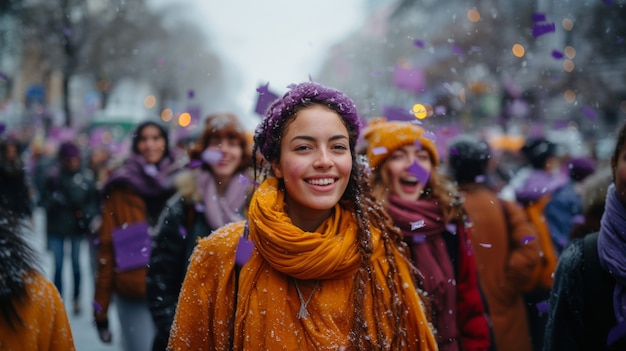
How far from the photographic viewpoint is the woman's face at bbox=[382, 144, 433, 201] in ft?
9.65

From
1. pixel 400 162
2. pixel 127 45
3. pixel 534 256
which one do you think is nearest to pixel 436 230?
pixel 400 162

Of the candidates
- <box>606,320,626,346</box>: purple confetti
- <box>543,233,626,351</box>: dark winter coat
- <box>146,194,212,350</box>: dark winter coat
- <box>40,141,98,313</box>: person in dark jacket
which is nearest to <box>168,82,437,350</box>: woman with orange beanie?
<box>543,233,626,351</box>: dark winter coat

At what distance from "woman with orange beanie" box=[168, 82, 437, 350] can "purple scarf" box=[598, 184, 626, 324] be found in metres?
0.81

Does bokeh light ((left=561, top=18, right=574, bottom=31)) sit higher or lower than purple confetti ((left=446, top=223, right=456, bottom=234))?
higher

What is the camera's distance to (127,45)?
15.6 meters

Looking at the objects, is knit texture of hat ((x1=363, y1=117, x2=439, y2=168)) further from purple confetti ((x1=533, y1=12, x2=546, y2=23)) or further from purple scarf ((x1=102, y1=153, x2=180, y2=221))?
purple scarf ((x1=102, y1=153, x2=180, y2=221))

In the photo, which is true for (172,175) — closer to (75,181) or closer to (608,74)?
(75,181)

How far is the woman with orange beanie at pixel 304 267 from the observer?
6.34 ft

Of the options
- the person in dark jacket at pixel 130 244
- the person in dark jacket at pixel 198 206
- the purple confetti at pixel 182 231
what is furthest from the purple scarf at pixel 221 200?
the person in dark jacket at pixel 130 244

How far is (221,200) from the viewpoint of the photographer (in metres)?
3.48

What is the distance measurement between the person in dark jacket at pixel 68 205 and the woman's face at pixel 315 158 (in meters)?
6.05

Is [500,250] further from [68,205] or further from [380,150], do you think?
[68,205]

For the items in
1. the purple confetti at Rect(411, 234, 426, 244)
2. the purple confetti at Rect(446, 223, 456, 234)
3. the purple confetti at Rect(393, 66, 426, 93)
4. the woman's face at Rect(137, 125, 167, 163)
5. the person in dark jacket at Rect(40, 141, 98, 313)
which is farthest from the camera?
the person in dark jacket at Rect(40, 141, 98, 313)

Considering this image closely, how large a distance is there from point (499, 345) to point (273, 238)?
2.56 m
